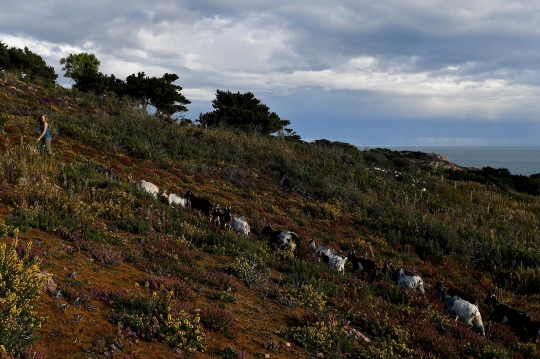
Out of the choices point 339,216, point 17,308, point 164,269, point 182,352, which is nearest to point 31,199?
point 164,269

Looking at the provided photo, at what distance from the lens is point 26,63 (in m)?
33.5

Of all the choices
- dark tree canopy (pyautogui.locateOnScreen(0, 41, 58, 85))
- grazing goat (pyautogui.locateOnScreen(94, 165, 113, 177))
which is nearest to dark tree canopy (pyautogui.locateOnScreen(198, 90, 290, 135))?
dark tree canopy (pyautogui.locateOnScreen(0, 41, 58, 85))

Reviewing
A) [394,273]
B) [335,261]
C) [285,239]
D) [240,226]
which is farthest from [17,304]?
[394,273]

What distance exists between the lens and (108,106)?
25844 mm

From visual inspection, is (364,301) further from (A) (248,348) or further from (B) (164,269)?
(B) (164,269)

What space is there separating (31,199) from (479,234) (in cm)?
1415

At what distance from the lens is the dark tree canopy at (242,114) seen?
113 feet

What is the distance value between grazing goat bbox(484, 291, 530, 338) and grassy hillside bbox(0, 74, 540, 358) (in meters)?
0.35

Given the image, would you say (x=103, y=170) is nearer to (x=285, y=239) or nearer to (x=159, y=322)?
(x=285, y=239)

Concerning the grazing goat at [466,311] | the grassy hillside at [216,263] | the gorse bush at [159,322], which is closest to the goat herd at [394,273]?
the grazing goat at [466,311]

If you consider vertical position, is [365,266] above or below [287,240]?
below

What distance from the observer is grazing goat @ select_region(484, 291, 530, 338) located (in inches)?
263

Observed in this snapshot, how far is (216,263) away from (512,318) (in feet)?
20.1

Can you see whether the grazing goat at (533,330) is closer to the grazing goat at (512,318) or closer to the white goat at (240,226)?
the grazing goat at (512,318)
